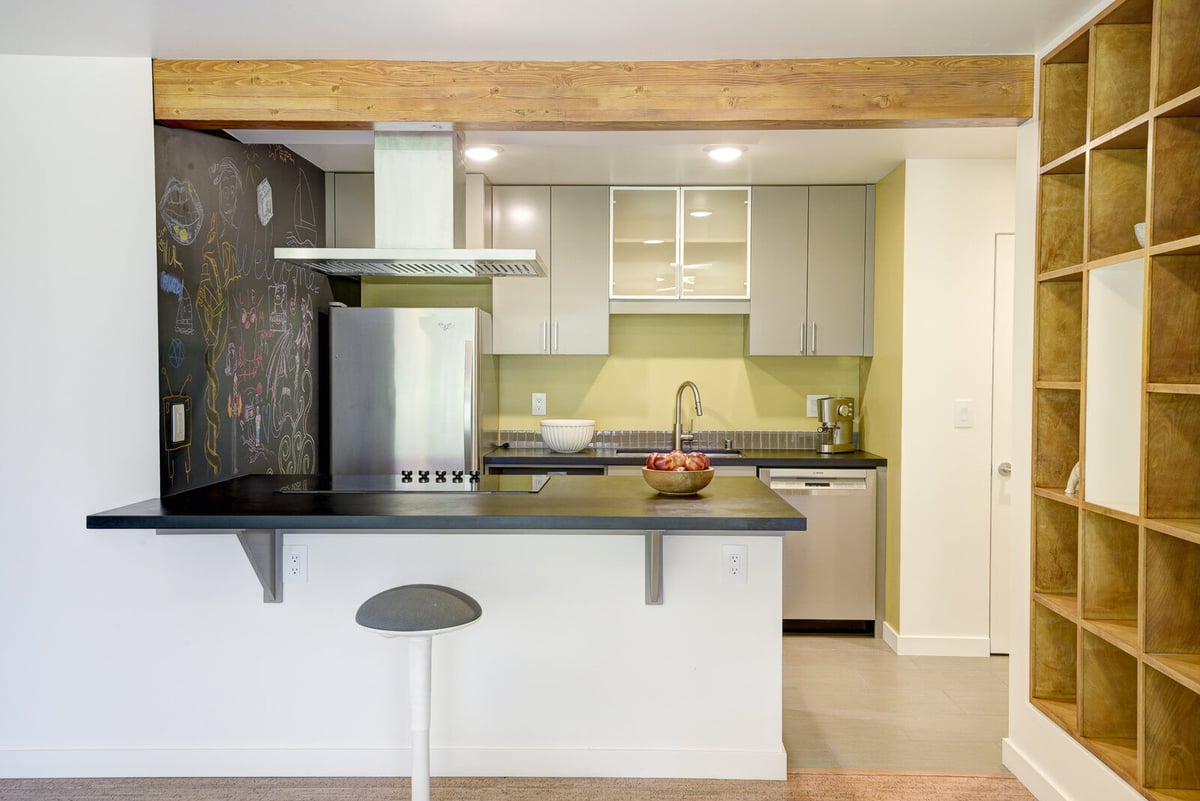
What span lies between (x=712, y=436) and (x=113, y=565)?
308 cm

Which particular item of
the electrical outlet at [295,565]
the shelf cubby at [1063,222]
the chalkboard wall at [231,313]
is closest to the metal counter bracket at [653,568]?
the electrical outlet at [295,565]

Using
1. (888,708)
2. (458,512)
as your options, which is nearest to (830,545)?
(888,708)

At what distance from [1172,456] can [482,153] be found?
9.55 ft

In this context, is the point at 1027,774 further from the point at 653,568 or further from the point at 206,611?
the point at 206,611

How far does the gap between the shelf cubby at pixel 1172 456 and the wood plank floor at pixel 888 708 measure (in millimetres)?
1179

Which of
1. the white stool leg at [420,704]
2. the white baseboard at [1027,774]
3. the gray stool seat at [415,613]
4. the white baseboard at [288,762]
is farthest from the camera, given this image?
the white baseboard at [288,762]

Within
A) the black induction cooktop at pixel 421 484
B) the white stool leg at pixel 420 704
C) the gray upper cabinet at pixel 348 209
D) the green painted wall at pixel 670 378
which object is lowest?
the white stool leg at pixel 420 704

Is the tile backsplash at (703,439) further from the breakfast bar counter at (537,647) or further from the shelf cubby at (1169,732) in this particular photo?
the shelf cubby at (1169,732)

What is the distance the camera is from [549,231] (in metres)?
4.31

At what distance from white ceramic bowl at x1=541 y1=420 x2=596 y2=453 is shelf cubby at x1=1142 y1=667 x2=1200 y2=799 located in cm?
285

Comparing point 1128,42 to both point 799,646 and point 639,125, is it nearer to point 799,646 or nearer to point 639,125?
point 639,125

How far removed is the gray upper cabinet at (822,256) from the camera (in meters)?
4.28

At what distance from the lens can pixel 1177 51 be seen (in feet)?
6.40

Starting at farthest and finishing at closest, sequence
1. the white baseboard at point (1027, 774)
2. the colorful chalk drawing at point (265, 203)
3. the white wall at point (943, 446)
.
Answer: the white wall at point (943, 446)
the colorful chalk drawing at point (265, 203)
the white baseboard at point (1027, 774)
